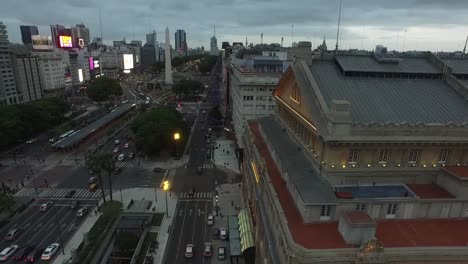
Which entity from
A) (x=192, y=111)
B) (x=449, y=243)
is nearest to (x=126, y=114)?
(x=192, y=111)

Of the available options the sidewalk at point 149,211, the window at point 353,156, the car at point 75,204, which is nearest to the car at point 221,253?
the sidewalk at point 149,211

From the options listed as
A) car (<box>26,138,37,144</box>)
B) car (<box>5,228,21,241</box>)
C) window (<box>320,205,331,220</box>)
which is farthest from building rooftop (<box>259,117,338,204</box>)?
car (<box>26,138,37,144</box>)

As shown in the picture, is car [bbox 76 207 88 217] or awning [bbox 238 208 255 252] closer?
awning [bbox 238 208 255 252]

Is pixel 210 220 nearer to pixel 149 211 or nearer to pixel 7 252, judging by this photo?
pixel 149 211

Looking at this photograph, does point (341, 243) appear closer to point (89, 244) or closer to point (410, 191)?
point (410, 191)

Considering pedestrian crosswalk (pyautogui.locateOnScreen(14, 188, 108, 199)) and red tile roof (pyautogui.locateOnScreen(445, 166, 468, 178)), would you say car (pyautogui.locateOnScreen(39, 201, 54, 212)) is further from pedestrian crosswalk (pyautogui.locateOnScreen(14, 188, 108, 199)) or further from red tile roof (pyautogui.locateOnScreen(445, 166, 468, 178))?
red tile roof (pyautogui.locateOnScreen(445, 166, 468, 178))

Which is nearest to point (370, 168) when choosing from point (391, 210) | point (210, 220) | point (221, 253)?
point (391, 210)
